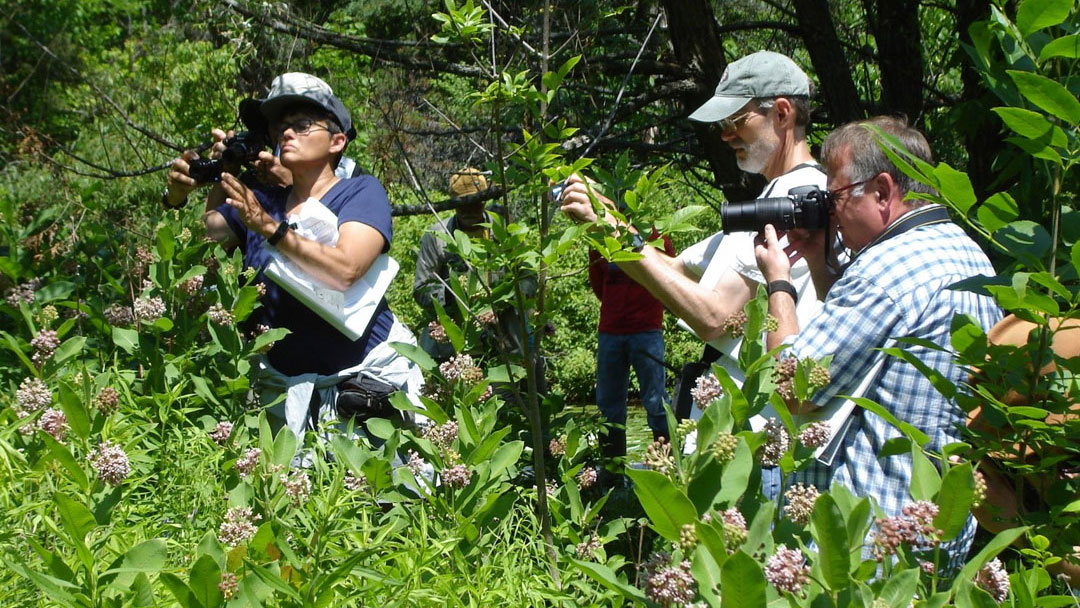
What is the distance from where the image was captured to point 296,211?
3617 mm

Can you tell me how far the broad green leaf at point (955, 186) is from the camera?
5.15 ft

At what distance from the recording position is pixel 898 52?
4.82 m

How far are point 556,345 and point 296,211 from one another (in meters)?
6.16

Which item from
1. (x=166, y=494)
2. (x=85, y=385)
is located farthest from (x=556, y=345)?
(x=85, y=385)

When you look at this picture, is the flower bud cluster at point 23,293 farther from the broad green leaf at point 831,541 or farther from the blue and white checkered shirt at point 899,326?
the broad green leaf at point 831,541

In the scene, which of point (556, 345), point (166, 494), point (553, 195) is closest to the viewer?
point (166, 494)

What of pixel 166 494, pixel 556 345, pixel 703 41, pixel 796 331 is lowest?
pixel 556 345

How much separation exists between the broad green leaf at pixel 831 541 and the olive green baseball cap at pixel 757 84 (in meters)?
2.07

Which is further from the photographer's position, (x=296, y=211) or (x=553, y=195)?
(x=553, y=195)

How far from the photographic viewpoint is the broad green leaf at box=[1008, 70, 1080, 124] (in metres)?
1.48

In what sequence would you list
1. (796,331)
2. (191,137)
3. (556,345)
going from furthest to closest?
(556,345)
(191,137)
(796,331)

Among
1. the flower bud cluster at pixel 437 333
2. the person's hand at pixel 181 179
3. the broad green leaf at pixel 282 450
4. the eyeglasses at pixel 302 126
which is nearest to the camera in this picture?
the broad green leaf at pixel 282 450

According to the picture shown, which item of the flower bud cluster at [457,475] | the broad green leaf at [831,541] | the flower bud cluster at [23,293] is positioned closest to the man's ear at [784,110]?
the flower bud cluster at [457,475]

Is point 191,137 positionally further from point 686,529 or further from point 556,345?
point 686,529
